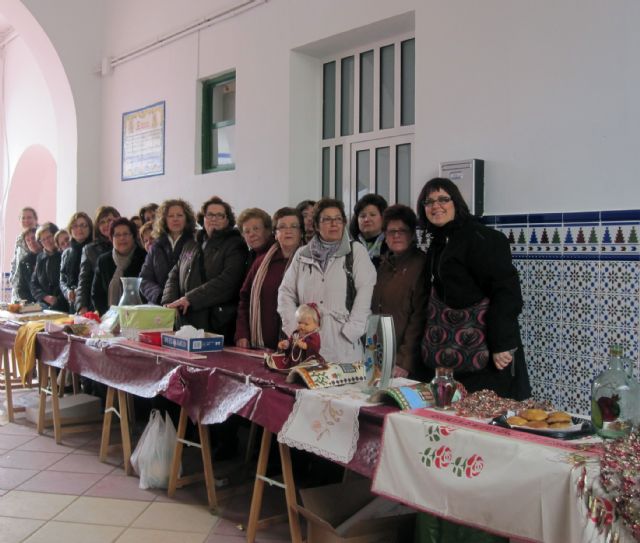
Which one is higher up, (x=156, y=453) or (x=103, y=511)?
(x=156, y=453)

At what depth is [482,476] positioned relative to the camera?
185 cm

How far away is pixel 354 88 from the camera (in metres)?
4.82

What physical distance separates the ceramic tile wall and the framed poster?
375 centimetres

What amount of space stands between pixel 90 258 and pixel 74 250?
0.46 metres

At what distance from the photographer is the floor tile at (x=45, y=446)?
427cm

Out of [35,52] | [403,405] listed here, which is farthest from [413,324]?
[35,52]

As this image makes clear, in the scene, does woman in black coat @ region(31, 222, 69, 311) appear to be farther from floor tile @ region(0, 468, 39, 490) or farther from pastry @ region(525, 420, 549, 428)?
pastry @ region(525, 420, 549, 428)

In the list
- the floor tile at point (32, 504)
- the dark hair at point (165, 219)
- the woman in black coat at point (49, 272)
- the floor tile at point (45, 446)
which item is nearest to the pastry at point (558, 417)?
the floor tile at point (32, 504)

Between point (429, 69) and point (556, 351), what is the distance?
1750mm

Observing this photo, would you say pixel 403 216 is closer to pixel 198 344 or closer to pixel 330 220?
pixel 330 220

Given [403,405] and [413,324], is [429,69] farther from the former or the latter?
[403,405]

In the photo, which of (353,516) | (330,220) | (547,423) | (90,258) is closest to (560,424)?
(547,423)

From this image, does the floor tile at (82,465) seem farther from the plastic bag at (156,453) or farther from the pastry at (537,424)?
the pastry at (537,424)

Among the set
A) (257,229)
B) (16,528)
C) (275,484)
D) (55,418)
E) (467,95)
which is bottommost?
(16,528)
